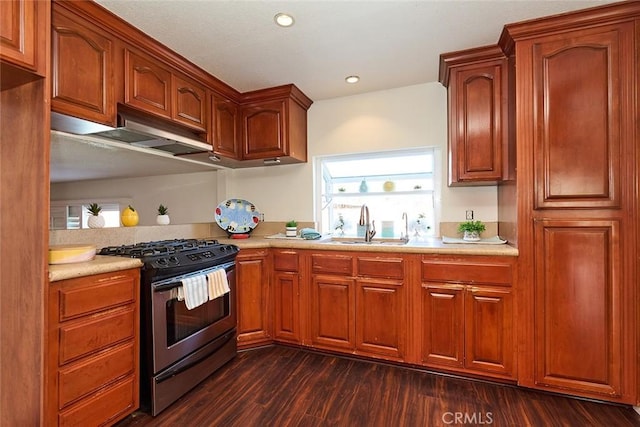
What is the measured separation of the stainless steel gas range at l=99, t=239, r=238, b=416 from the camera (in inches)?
69.5

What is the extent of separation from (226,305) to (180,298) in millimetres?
529

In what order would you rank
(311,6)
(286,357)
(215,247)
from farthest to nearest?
1. (286,357)
2. (215,247)
3. (311,6)

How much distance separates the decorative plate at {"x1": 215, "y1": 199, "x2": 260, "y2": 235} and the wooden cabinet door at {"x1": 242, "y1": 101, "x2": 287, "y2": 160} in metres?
0.55

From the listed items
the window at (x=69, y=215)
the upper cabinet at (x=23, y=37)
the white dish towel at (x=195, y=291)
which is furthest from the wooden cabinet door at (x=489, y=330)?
the window at (x=69, y=215)

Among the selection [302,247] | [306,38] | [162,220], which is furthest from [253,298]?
[306,38]

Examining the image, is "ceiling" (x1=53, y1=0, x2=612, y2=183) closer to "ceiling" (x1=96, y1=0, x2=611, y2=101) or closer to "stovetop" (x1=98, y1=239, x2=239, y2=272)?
Answer: "ceiling" (x1=96, y1=0, x2=611, y2=101)

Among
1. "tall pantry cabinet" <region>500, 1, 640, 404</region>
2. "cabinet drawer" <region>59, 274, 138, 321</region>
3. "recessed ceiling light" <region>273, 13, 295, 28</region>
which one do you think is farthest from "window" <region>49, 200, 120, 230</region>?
"tall pantry cabinet" <region>500, 1, 640, 404</region>

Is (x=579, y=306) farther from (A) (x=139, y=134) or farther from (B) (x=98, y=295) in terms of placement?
(A) (x=139, y=134)

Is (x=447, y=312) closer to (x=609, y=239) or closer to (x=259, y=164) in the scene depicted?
(x=609, y=239)

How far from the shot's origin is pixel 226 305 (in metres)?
2.38

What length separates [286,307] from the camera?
261cm

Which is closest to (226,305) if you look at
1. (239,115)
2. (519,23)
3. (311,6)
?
(239,115)

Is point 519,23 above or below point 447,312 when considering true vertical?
above

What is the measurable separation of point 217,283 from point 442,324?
5.44ft
